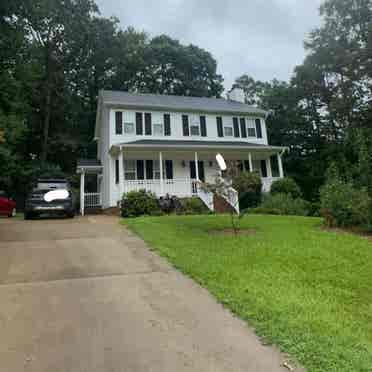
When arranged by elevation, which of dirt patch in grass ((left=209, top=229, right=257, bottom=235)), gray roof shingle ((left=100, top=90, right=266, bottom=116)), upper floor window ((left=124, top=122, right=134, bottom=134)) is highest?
gray roof shingle ((left=100, top=90, right=266, bottom=116))

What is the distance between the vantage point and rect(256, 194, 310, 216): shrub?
14.0 m

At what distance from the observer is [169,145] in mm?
15930

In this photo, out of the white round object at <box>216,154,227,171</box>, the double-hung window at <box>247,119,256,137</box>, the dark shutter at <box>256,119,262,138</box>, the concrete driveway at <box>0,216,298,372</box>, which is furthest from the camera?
the dark shutter at <box>256,119,262,138</box>

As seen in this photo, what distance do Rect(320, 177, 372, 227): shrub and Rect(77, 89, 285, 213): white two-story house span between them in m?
7.67

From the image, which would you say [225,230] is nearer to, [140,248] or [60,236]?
[140,248]

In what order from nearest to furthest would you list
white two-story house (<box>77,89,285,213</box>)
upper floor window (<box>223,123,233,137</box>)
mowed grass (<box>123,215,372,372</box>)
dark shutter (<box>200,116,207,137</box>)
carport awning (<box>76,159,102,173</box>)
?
mowed grass (<box>123,215,372,372</box>), white two-story house (<box>77,89,285,213</box>), carport awning (<box>76,159,102,173</box>), dark shutter (<box>200,116,207,137</box>), upper floor window (<box>223,123,233,137</box>)

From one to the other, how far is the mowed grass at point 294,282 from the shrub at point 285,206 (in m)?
5.17

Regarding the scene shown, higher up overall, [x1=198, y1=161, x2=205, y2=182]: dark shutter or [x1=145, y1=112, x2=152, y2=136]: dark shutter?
[x1=145, y1=112, x2=152, y2=136]: dark shutter

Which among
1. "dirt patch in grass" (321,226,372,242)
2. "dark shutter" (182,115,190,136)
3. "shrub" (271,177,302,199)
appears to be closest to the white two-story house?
"dark shutter" (182,115,190,136)

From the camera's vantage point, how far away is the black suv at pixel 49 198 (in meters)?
12.4

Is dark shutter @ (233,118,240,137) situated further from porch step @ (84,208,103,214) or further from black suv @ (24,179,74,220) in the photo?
black suv @ (24,179,74,220)

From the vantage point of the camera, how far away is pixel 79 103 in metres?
29.5

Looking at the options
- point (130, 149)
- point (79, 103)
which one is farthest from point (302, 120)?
point (79, 103)

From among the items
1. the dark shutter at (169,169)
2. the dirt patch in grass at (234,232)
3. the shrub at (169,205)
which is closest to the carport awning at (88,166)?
the dark shutter at (169,169)
